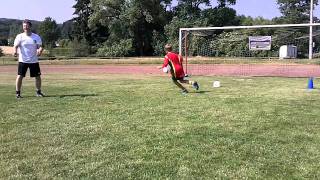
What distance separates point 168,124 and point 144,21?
6369cm

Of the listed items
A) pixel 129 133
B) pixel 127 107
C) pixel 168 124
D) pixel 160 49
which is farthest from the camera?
pixel 160 49

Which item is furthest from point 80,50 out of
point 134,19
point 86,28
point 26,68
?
point 26,68

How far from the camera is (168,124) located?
8297 mm

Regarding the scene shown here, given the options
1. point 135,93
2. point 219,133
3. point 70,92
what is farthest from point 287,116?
point 70,92

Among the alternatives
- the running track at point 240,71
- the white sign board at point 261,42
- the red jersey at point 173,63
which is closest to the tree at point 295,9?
the running track at point 240,71

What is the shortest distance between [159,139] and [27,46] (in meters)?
6.39

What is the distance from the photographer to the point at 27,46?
40.8 ft

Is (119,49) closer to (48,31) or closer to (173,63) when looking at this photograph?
(48,31)

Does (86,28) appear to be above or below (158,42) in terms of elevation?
above

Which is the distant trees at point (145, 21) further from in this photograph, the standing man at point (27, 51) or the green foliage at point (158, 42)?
the standing man at point (27, 51)

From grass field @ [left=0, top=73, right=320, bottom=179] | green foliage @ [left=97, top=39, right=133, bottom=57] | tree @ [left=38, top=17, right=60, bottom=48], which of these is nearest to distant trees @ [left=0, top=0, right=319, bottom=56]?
green foliage @ [left=97, top=39, right=133, bottom=57]

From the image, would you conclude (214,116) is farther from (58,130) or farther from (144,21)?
(144,21)

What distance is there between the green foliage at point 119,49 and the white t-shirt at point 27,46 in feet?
178

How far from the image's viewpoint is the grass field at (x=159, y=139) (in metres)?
5.69
